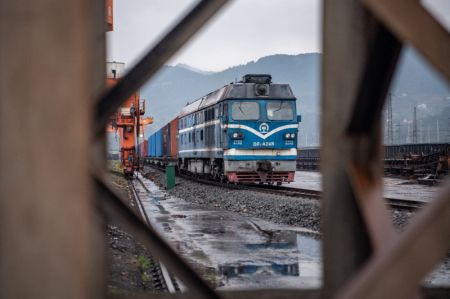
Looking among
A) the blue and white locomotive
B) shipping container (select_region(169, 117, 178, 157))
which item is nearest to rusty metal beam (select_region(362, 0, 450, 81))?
the blue and white locomotive

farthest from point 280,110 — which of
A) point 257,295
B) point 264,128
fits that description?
point 257,295

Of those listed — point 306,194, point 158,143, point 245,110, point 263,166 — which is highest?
point 245,110

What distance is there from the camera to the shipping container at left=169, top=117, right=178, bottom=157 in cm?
3210

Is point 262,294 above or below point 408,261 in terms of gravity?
below

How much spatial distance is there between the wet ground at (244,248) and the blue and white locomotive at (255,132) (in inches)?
201

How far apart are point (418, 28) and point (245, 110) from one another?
59.2 feet

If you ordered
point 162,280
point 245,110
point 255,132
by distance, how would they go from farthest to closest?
point 245,110
point 255,132
point 162,280

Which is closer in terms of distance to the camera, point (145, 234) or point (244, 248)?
point (145, 234)

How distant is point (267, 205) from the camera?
14.4 metres

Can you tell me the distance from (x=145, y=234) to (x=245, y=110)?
1793cm

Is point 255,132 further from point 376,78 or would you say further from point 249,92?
point 376,78

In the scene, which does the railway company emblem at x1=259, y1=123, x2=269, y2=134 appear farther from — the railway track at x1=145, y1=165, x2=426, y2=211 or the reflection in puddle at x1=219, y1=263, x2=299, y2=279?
the reflection in puddle at x1=219, y1=263, x2=299, y2=279

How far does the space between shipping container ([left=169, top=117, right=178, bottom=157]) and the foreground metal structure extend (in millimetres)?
29783

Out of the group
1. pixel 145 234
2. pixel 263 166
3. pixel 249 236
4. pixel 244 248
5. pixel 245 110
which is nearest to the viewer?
pixel 145 234
